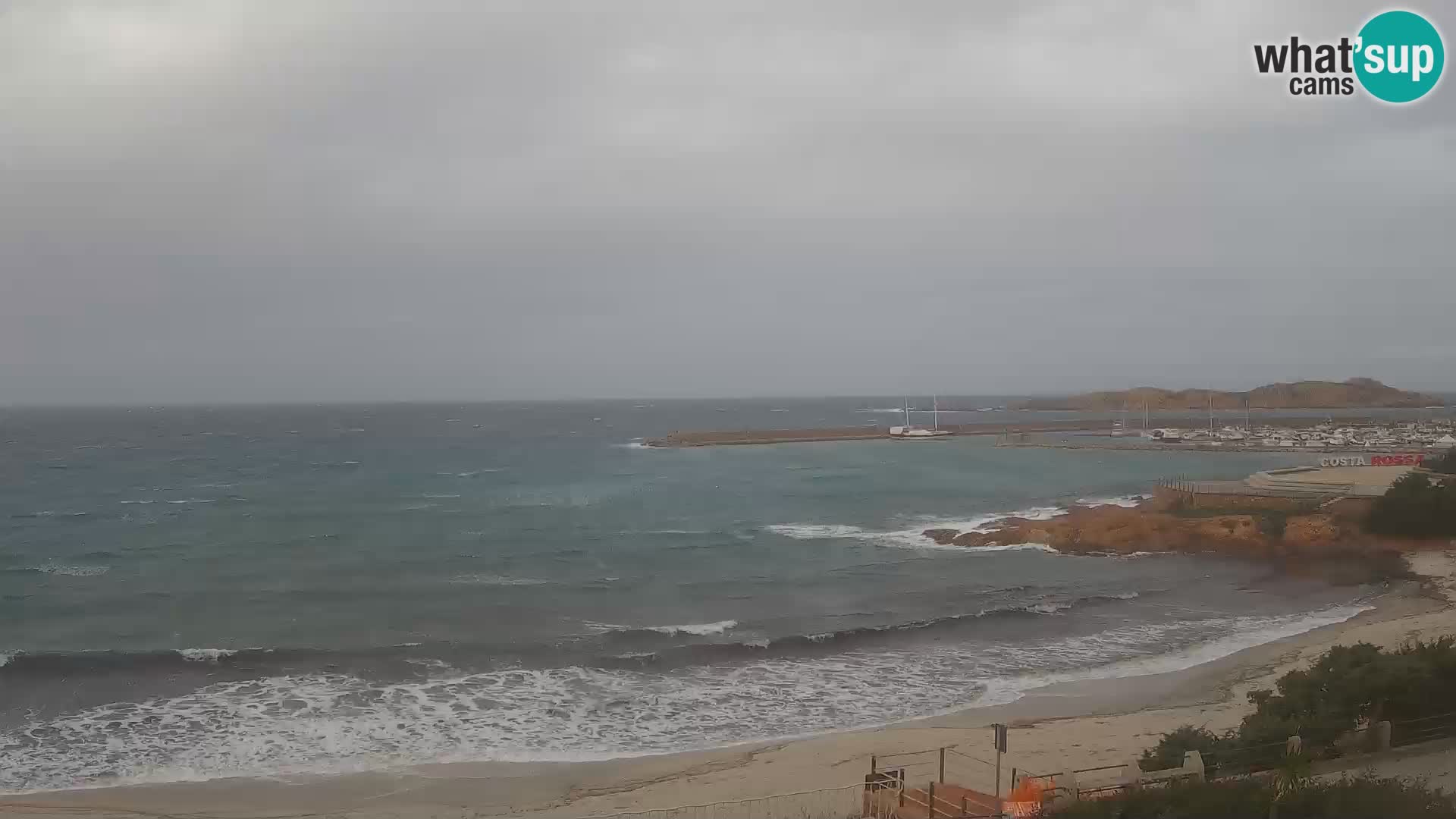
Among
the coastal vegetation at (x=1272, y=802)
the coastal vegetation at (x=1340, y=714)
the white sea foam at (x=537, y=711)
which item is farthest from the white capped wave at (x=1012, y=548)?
the coastal vegetation at (x=1272, y=802)

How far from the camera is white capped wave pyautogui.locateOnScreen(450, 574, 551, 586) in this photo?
31.1 m

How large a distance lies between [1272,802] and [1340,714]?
4509mm

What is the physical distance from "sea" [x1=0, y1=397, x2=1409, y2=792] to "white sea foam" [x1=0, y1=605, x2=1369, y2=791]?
76 mm

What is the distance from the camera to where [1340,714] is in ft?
41.0

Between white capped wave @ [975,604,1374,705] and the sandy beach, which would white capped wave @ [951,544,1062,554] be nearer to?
white capped wave @ [975,604,1374,705]

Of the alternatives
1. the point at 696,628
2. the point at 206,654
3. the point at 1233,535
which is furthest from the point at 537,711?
the point at 1233,535

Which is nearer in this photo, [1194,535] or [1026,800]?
[1026,800]

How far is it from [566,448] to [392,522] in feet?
186

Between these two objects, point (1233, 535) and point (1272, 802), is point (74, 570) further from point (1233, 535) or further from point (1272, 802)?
point (1233, 535)

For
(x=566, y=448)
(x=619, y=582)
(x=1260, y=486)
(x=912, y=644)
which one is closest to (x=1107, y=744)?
(x=912, y=644)

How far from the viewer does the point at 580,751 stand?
16156 mm

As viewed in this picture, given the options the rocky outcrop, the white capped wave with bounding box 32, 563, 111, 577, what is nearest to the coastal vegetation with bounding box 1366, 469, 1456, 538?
the rocky outcrop

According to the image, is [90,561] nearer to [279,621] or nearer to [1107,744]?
[279,621]

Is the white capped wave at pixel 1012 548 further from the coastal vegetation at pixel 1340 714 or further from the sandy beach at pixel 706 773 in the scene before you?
the coastal vegetation at pixel 1340 714
